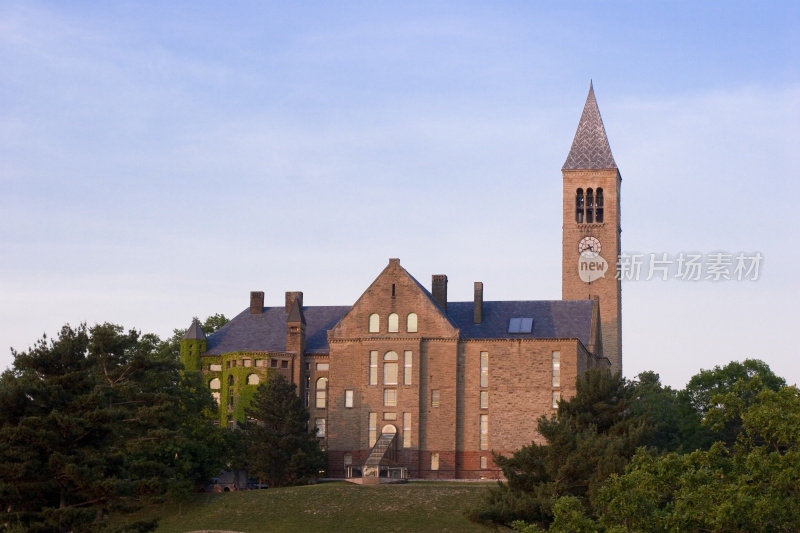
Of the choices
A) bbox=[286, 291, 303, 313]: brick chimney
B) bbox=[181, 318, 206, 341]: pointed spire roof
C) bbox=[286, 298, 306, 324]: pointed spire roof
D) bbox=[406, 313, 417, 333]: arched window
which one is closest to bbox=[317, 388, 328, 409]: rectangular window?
bbox=[286, 298, 306, 324]: pointed spire roof

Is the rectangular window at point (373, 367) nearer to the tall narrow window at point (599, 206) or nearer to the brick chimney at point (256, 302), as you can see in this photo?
the brick chimney at point (256, 302)

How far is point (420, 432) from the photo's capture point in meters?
80.3

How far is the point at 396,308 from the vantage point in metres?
81.8

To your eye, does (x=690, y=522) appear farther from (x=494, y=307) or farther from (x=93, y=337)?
(x=494, y=307)

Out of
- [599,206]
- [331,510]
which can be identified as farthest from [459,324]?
[599,206]

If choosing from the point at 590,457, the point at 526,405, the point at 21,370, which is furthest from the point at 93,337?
the point at 526,405

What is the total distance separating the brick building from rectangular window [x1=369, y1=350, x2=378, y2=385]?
2.7 inches

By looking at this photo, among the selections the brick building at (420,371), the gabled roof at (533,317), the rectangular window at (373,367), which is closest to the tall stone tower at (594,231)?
the brick building at (420,371)

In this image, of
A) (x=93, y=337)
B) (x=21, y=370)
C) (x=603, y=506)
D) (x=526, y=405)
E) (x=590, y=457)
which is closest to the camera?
(x=603, y=506)

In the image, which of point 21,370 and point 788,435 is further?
point 21,370

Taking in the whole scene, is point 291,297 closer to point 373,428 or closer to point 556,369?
point 373,428

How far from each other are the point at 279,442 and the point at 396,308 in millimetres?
13338

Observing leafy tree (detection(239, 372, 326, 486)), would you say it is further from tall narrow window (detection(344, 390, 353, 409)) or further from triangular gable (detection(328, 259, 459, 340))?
triangular gable (detection(328, 259, 459, 340))

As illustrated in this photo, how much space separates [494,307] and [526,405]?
30.3ft
